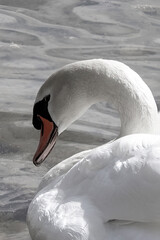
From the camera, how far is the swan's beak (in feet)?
18.1

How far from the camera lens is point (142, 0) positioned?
31.7 ft

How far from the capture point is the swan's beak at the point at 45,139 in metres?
5.51

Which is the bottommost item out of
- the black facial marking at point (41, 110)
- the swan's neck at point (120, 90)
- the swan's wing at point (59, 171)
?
the swan's wing at point (59, 171)

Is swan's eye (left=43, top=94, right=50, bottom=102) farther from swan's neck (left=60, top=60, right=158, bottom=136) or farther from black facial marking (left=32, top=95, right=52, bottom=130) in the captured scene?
swan's neck (left=60, top=60, right=158, bottom=136)

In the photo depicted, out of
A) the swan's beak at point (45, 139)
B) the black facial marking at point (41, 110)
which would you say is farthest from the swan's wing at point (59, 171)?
the black facial marking at point (41, 110)

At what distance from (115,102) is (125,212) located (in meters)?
1.12

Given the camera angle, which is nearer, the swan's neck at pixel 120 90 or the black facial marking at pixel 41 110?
the swan's neck at pixel 120 90

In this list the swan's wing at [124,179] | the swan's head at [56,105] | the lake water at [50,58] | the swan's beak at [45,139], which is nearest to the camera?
the swan's wing at [124,179]

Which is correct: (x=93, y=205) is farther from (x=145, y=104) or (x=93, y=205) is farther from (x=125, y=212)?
(x=145, y=104)

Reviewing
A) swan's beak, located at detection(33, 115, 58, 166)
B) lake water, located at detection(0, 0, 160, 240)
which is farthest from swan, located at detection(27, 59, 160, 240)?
lake water, located at detection(0, 0, 160, 240)

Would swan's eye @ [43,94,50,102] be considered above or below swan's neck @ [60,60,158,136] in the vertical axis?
below

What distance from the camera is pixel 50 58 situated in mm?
8141

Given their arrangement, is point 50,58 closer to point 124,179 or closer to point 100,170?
point 100,170

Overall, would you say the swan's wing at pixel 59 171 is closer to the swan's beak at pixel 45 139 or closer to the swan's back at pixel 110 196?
the swan's beak at pixel 45 139
